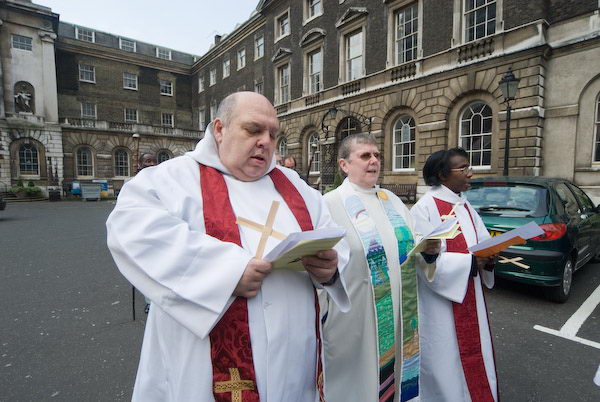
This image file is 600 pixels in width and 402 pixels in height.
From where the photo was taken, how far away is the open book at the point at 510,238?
1.79 meters

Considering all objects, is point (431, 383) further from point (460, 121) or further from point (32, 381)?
point (460, 121)

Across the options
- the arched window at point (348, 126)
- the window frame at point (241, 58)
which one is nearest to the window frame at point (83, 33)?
the window frame at point (241, 58)

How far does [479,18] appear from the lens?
12.7 m

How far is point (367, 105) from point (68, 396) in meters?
16.7

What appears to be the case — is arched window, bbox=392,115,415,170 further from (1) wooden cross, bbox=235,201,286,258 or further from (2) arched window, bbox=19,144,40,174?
(2) arched window, bbox=19,144,40,174

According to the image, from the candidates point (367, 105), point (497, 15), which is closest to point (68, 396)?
point (497, 15)

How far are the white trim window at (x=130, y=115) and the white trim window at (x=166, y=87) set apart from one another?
145 inches

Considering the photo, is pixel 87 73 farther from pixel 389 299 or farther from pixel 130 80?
pixel 389 299

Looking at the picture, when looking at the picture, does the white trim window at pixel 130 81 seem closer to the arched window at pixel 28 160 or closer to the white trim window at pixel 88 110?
the white trim window at pixel 88 110

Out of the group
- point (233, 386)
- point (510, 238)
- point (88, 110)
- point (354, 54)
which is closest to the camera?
point (233, 386)

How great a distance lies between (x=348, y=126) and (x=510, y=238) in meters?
17.5

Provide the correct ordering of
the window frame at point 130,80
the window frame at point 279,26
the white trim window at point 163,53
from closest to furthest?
1. the window frame at point 279,26
2. the window frame at point 130,80
3. the white trim window at point 163,53

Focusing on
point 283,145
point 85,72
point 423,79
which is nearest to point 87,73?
point 85,72

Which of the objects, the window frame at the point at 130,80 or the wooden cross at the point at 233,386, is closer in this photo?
the wooden cross at the point at 233,386
